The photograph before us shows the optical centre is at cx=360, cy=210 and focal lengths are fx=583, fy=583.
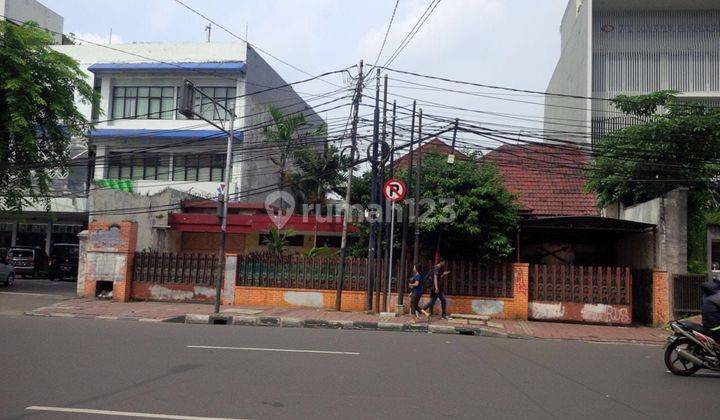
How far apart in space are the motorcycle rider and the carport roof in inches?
296

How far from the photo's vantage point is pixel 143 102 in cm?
2981

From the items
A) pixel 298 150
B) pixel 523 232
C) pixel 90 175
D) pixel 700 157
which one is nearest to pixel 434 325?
pixel 523 232

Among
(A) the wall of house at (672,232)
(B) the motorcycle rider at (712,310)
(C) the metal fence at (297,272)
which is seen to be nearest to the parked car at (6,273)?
(C) the metal fence at (297,272)

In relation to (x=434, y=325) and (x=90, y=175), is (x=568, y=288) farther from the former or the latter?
(x=90, y=175)

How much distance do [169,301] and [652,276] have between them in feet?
48.0

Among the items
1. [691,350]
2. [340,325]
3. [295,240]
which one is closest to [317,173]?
[295,240]

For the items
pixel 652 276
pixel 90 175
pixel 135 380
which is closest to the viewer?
pixel 135 380

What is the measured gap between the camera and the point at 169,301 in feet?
62.0

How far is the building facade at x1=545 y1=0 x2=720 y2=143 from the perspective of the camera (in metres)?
26.8

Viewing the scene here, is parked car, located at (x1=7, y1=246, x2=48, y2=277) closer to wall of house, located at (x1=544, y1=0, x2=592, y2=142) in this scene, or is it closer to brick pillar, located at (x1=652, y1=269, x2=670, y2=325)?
wall of house, located at (x1=544, y1=0, x2=592, y2=142)

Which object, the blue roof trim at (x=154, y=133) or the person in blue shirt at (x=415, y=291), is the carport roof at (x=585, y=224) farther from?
the blue roof trim at (x=154, y=133)

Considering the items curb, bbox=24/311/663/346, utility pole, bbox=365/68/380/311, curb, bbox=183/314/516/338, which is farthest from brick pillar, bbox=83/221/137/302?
utility pole, bbox=365/68/380/311

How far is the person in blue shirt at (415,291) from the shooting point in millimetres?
15930

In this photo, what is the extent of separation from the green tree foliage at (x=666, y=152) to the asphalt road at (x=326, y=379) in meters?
8.24
